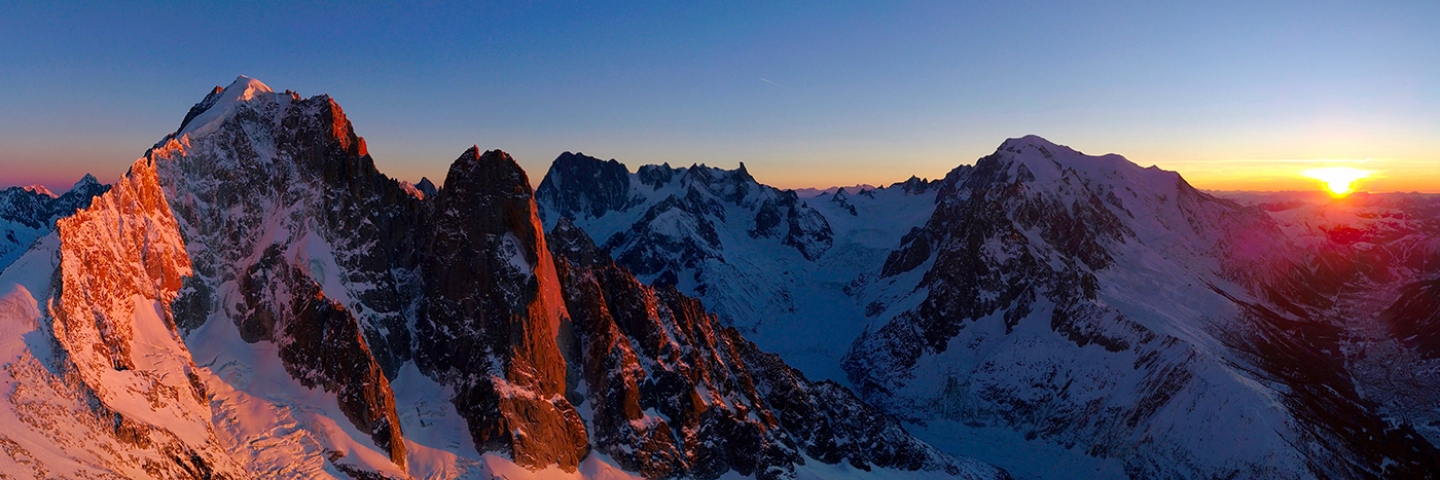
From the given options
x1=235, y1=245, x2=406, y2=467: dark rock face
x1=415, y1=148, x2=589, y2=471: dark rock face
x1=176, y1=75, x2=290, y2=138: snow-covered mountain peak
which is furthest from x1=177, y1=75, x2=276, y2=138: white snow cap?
x1=415, y1=148, x2=589, y2=471: dark rock face

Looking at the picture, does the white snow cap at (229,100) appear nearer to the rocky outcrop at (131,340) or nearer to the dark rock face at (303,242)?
the dark rock face at (303,242)

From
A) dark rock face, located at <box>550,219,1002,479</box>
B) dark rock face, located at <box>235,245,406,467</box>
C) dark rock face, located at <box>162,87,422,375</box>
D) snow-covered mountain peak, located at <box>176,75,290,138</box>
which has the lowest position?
dark rock face, located at <box>550,219,1002,479</box>

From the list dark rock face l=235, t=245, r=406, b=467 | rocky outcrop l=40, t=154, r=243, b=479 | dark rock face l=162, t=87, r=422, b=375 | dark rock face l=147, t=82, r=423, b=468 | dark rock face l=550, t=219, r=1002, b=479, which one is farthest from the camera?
dark rock face l=550, t=219, r=1002, b=479

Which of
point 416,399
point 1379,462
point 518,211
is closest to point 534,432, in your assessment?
point 416,399

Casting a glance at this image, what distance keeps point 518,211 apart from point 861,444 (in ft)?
305

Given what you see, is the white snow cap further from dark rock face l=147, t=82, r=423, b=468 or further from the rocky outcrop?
the rocky outcrop

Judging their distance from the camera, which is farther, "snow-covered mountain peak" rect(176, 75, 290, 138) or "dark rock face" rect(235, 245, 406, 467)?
"snow-covered mountain peak" rect(176, 75, 290, 138)

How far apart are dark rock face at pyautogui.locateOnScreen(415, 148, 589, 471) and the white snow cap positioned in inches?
1417

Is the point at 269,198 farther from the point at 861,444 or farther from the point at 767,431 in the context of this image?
the point at 861,444

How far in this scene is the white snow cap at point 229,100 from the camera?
138350 millimetres

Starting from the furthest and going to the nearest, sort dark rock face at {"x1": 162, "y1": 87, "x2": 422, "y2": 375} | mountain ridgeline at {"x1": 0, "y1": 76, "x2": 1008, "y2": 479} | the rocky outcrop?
1. dark rock face at {"x1": 162, "y1": 87, "x2": 422, "y2": 375}
2. mountain ridgeline at {"x1": 0, "y1": 76, "x2": 1008, "y2": 479}
3. the rocky outcrop

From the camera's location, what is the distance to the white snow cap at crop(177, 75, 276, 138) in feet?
454

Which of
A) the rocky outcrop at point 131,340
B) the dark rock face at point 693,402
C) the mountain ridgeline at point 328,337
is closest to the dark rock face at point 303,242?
the mountain ridgeline at point 328,337

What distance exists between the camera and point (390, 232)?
492 feet
